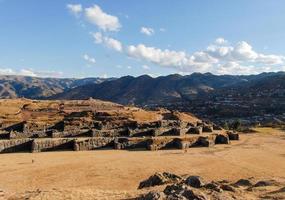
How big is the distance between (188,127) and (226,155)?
13.3 meters

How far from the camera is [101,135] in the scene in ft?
160

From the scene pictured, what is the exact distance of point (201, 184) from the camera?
22.2 metres

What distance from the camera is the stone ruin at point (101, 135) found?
43.8 metres

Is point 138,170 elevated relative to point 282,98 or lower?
lower

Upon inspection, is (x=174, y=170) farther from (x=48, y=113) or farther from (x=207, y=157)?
(x=48, y=113)

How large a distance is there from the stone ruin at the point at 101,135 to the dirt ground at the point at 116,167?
77.0 inches

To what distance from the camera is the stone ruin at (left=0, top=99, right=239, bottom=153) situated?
144ft

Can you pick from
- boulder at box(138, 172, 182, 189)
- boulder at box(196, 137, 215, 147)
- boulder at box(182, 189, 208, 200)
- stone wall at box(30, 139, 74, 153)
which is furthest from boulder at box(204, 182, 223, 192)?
boulder at box(196, 137, 215, 147)

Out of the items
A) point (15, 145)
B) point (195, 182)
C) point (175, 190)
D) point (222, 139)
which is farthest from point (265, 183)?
point (15, 145)

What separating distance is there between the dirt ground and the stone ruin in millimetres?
1955

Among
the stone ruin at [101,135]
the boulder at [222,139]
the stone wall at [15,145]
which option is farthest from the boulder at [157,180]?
the boulder at [222,139]

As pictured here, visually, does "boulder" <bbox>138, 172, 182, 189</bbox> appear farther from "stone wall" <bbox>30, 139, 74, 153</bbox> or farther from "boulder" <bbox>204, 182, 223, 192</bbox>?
"stone wall" <bbox>30, 139, 74, 153</bbox>

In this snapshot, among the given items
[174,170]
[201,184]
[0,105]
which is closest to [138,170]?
[174,170]

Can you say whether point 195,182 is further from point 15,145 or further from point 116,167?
point 15,145
